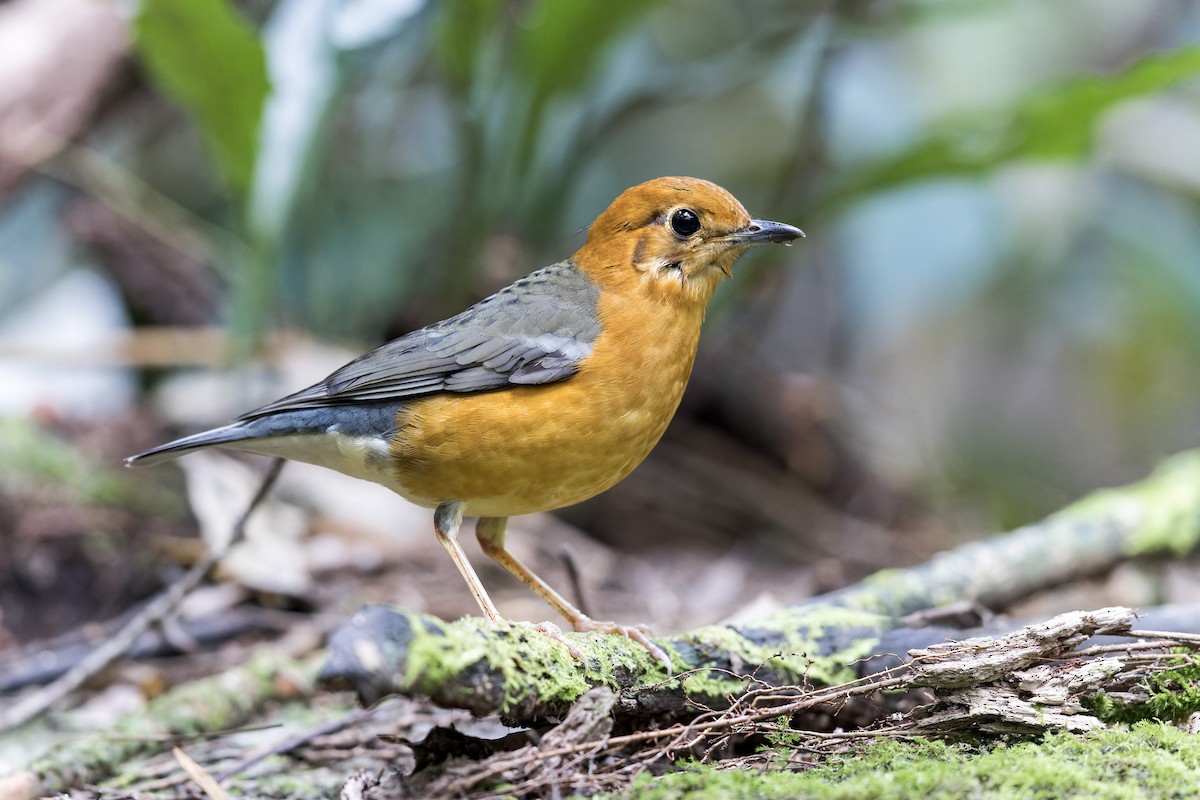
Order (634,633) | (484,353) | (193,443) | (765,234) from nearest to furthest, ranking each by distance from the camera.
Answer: (634,633), (193,443), (484,353), (765,234)

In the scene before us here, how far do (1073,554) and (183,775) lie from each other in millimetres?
3684

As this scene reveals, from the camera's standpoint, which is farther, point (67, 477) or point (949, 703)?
point (67, 477)

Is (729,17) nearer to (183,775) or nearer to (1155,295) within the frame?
(1155,295)

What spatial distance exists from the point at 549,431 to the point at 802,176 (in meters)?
5.06

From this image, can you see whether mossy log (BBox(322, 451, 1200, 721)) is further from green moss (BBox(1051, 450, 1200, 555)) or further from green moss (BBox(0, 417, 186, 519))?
green moss (BBox(0, 417, 186, 519))

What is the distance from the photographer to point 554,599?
353cm

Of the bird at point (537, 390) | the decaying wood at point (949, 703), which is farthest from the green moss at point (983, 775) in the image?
the bird at point (537, 390)

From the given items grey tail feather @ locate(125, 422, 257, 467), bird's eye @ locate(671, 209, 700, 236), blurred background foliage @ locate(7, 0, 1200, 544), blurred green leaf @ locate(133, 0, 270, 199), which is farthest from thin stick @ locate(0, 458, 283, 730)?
blurred green leaf @ locate(133, 0, 270, 199)

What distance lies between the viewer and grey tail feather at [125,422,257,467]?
3.43m

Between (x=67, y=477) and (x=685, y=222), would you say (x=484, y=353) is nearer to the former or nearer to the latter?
(x=685, y=222)

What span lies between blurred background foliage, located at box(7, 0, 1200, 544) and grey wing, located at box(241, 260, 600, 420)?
2.41 metres

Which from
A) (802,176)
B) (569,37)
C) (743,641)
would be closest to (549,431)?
(743,641)

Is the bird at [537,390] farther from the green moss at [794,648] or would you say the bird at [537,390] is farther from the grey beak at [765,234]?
the green moss at [794,648]

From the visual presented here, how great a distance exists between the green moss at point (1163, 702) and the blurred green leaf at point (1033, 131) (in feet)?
10.9
